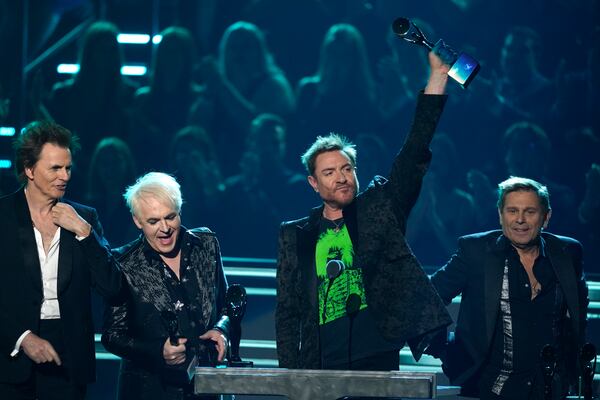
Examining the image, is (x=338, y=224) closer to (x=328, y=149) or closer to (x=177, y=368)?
(x=328, y=149)

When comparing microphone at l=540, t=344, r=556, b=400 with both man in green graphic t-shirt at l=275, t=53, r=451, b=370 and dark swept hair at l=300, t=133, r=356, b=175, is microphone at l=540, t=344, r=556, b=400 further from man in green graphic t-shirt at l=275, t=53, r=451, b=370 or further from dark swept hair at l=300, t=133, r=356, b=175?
dark swept hair at l=300, t=133, r=356, b=175

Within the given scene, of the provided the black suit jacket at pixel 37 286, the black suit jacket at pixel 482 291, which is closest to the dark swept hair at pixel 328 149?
the black suit jacket at pixel 482 291

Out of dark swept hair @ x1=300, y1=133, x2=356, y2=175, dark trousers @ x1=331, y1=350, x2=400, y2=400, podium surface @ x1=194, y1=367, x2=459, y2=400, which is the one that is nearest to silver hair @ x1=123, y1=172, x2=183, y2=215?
dark swept hair @ x1=300, y1=133, x2=356, y2=175

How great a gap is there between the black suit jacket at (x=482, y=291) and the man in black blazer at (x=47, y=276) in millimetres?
1469

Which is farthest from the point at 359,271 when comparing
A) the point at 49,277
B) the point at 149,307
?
the point at 49,277

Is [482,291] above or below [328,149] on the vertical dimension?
below

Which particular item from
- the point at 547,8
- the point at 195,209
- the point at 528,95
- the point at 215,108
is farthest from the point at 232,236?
the point at 547,8

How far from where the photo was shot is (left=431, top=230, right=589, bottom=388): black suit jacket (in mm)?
Result: 3959

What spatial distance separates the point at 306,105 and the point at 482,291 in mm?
2123

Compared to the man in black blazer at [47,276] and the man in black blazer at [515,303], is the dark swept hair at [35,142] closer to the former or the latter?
the man in black blazer at [47,276]

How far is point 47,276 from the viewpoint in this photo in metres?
3.67

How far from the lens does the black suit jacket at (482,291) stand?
3.96 meters

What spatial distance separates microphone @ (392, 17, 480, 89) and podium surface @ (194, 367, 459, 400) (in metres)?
1.25

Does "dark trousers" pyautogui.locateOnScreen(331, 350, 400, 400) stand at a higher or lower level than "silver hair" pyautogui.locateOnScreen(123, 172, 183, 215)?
lower
